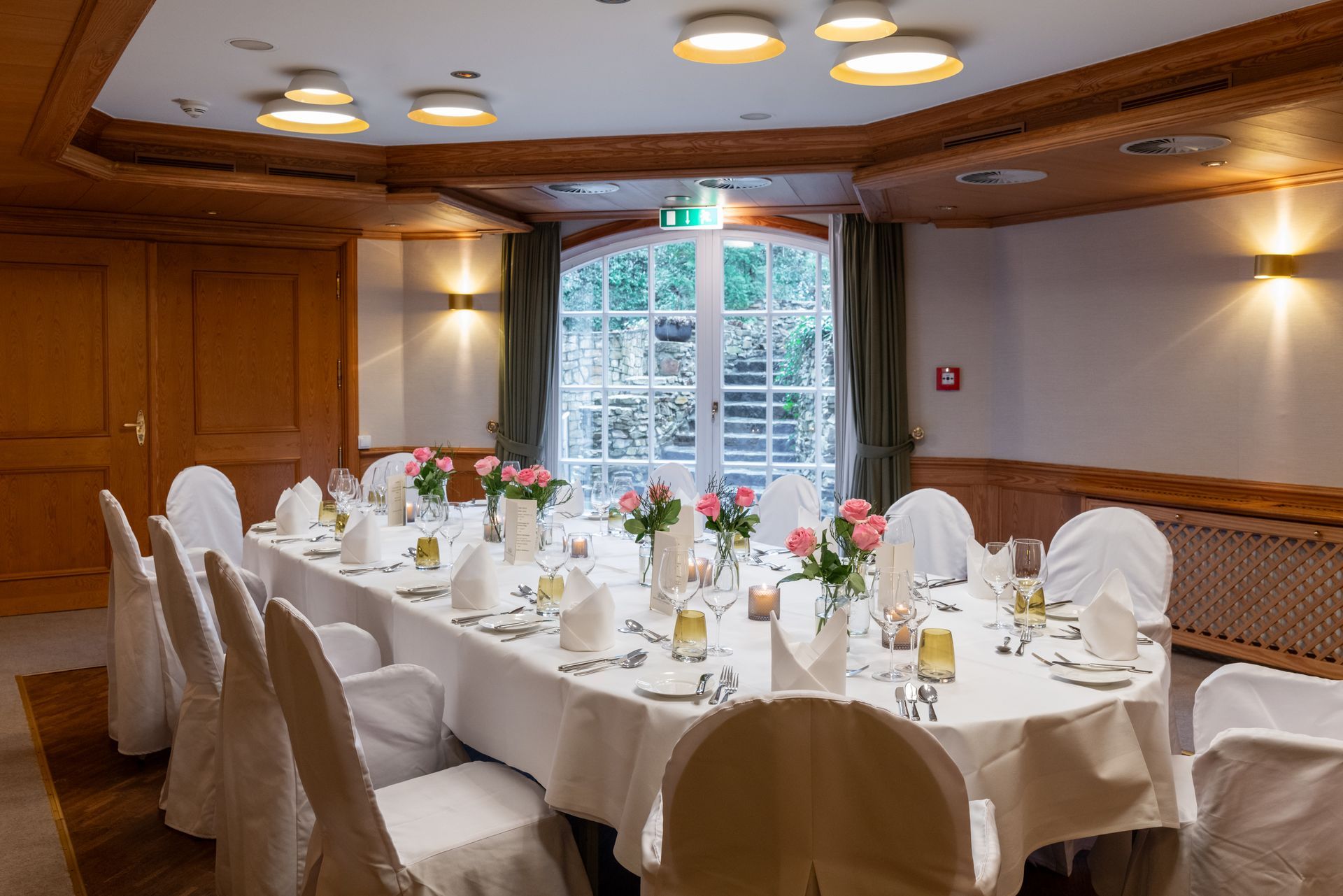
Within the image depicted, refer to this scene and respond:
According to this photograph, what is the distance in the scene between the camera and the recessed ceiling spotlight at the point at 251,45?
4.12 metres

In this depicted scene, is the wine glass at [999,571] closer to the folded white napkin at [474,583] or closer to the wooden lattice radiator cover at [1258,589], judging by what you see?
the folded white napkin at [474,583]

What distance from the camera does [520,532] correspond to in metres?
3.75

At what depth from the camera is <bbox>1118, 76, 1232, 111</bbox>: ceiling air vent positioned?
3951 millimetres

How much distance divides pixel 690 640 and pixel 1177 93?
3.16 meters

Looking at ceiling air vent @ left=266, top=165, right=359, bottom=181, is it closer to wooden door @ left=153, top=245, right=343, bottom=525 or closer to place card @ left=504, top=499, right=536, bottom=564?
wooden door @ left=153, top=245, right=343, bottom=525

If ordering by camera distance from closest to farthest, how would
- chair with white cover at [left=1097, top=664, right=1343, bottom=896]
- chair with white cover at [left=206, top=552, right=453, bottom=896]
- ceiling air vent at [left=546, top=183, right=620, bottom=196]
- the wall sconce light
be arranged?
1. chair with white cover at [left=1097, top=664, right=1343, bottom=896]
2. chair with white cover at [left=206, top=552, right=453, bottom=896]
3. the wall sconce light
4. ceiling air vent at [left=546, top=183, right=620, bottom=196]

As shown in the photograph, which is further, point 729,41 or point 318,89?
point 318,89

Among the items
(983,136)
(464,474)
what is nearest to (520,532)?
(983,136)

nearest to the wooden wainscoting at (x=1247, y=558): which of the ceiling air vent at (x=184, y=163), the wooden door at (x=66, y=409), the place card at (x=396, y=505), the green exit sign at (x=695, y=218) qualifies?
the green exit sign at (x=695, y=218)

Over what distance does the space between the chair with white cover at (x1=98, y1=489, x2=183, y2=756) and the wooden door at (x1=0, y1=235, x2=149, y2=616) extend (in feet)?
9.91

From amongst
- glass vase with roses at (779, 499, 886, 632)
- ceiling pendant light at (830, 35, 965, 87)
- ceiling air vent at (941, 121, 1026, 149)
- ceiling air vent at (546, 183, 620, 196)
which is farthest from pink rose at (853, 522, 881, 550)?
ceiling air vent at (546, 183, 620, 196)

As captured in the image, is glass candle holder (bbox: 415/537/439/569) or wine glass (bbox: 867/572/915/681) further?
glass candle holder (bbox: 415/537/439/569)

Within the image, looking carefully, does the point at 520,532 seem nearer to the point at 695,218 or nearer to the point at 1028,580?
the point at 1028,580

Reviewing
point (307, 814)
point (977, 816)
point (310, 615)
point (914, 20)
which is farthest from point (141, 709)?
point (914, 20)
